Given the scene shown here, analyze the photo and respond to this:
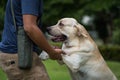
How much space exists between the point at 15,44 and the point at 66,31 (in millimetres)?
1054

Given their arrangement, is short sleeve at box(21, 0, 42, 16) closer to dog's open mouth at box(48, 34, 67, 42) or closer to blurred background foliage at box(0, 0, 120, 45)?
dog's open mouth at box(48, 34, 67, 42)

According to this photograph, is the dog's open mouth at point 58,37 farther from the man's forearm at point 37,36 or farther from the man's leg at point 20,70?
the man's forearm at point 37,36

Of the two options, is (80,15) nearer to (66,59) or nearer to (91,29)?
(91,29)

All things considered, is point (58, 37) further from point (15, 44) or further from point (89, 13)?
point (89, 13)

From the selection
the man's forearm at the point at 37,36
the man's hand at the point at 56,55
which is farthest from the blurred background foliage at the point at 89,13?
the man's forearm at the point at 37,36

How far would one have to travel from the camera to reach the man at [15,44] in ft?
19.7

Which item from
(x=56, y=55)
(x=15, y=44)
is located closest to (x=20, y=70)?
(x=15, y=44)

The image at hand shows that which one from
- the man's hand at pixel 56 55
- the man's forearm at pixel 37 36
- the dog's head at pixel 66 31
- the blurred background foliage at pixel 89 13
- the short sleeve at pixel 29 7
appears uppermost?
the short sleeve at pixel 29 7

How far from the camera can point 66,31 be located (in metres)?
7.18

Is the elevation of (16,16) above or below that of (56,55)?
above

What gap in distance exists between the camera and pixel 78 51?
7.15m

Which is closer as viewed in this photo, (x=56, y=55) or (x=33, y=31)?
(x=33, y=31)

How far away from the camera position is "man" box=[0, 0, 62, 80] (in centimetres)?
599

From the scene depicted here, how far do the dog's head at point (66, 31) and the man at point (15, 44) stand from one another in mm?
558
